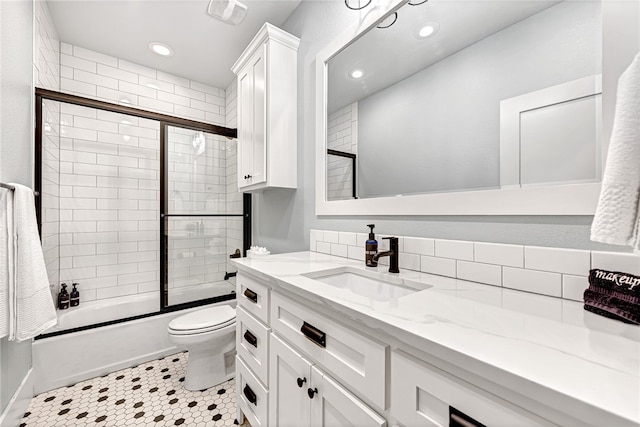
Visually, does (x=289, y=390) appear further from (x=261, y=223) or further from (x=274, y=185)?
(x=261, y=223)

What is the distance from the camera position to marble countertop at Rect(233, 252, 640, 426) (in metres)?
0.36

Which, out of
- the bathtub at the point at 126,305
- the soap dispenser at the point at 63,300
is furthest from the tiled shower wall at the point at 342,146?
the soap dispenser at the point at 63,300

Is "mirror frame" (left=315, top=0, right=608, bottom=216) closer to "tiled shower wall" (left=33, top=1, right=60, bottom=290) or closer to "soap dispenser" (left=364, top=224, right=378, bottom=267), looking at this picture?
"soap dispenser" (left=364, top=224, right=378, bottom=267)

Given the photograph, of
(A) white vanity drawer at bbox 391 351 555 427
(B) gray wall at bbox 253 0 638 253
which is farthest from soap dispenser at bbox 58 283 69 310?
(A) white vanity drawer at bbox 391 351 555 427

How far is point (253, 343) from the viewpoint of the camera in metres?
1.22

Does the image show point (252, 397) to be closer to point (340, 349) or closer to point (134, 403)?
point (340, 349)

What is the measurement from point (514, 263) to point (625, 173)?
524 millimetres

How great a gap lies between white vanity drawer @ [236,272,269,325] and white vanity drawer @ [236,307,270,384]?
0.04 m

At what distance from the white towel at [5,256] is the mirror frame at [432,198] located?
1501 millimetres

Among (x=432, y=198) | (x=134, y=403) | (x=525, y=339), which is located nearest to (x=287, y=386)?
(x=525, y=339)

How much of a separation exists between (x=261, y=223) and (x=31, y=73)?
1.83 meters

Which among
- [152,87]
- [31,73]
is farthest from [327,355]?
[152,87]

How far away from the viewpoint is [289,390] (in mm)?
976

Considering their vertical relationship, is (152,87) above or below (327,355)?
above
